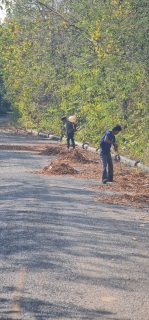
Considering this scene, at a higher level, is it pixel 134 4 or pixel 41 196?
pixel 134 4

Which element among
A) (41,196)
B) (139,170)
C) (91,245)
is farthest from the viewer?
(139,170)

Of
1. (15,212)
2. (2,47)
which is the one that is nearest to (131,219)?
(15,212)

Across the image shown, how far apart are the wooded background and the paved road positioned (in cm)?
945

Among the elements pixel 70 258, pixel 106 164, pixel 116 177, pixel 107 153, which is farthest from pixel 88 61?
pixel 70 258

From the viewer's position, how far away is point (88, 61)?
31719 mm

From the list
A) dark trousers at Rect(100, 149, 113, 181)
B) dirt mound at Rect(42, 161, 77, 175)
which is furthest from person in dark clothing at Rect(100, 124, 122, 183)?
dirt mound at Rect(42, 161, 77, 175)

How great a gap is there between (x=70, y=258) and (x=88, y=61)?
2310cm

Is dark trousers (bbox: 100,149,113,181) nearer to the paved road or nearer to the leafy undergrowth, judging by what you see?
the leafy undergrowth

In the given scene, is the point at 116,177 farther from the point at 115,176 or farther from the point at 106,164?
the point at 106,164

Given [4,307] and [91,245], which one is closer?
[4,307]

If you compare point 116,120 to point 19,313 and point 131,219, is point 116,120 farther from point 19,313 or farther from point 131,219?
point 19,313

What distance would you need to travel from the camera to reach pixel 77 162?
80.7 feet

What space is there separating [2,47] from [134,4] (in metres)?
15.9

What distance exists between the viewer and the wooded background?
85.1ft
